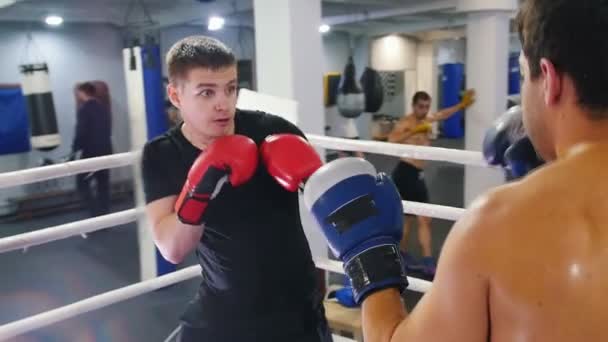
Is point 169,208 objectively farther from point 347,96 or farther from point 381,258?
point 347,96

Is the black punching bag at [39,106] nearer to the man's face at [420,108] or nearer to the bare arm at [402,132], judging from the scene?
the bare arm at [402,132]

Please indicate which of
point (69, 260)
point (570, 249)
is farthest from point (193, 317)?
point (69, 260)

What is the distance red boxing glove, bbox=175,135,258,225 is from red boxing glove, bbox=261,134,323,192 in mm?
39

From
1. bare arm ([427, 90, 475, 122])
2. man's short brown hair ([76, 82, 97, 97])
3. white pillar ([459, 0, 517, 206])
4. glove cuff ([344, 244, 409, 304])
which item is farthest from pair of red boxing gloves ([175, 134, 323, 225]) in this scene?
man's short brown hair ([76, 82, 97, 97])

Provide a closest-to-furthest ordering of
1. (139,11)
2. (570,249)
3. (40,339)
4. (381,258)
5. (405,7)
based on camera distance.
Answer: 1. (570,249)
2. (381,258)
3. (40,339)
4. (139,11)
5. (405,7)

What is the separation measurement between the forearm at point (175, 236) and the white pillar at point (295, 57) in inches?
46.0

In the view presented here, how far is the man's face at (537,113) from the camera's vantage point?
627 millimetres

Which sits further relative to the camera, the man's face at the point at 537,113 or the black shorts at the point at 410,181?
the black shorts at the point at 410,181

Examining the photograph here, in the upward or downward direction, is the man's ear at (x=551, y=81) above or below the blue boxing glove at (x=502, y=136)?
above

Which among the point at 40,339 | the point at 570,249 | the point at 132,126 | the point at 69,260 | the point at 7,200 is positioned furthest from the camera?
the point at 7,200

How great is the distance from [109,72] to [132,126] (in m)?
3.51

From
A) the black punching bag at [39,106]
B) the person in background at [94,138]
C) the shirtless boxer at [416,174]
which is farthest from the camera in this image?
the black punching bag at [39,106]

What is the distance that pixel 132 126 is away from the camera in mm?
3541

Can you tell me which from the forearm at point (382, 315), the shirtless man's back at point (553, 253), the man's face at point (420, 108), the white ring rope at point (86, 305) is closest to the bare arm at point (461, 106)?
the man's face at point (420, 108)
